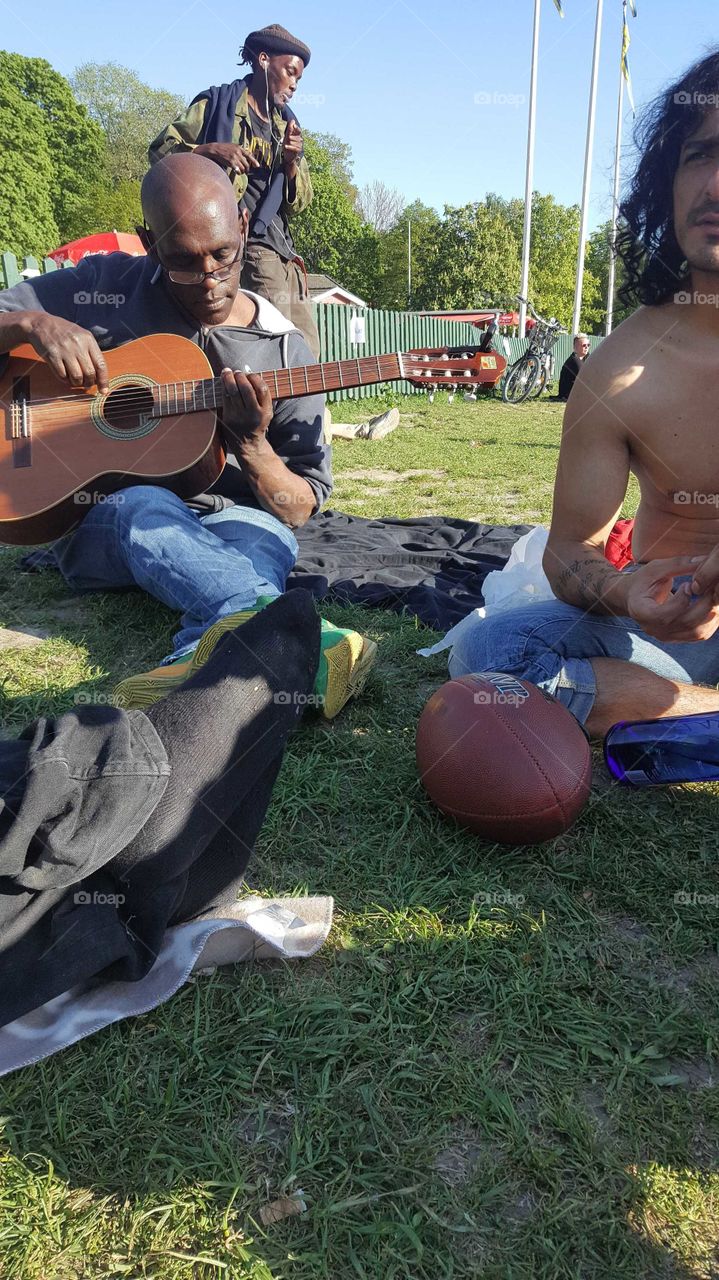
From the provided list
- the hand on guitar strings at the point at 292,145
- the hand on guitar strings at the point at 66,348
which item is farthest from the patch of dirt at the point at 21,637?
the hand on guitar strings at the point at 292,145

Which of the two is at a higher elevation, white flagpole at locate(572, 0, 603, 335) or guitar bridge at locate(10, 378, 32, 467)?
white flagpole at locate(572, 0, 603, 335)

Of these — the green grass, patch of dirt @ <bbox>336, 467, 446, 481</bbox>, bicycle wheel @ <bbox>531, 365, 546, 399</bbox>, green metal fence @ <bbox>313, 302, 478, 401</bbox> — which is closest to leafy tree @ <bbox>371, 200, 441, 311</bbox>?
green metal fence @ <bbox>313, 302, 478, 401</bbox>

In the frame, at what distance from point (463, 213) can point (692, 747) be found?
182 feet

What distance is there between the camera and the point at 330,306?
16562mm

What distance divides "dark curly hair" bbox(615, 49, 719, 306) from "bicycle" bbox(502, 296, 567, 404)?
1755 centimetres

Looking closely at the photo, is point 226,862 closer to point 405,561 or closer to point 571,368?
point 405,561

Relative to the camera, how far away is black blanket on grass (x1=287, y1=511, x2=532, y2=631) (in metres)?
4.08

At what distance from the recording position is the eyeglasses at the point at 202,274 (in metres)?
3.34

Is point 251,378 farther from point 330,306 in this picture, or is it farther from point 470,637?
point 330,306

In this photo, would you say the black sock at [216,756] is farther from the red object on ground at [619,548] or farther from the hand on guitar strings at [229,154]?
the hand on guitar strings at [229,154]

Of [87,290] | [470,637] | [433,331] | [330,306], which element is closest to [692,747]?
[470,637]

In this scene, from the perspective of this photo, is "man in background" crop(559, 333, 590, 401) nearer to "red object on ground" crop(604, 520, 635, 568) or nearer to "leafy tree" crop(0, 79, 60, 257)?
"red object on ground" crop(604, 520, 635, 568)

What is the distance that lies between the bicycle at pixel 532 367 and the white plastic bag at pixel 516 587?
17109 mm

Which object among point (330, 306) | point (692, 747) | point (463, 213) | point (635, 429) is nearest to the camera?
point (692, 747)
